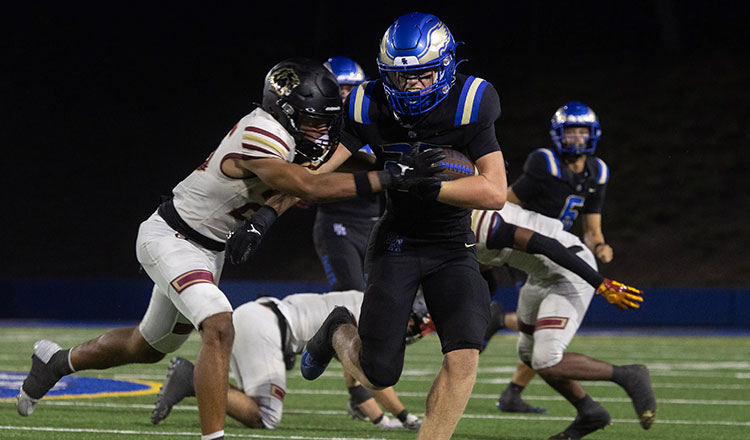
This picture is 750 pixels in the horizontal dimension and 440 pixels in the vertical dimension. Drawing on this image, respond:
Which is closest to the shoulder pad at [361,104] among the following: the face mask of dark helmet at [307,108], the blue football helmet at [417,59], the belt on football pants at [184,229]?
the blue football helmet at [417,59]

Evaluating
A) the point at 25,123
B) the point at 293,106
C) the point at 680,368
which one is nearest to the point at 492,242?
the point at 293,106

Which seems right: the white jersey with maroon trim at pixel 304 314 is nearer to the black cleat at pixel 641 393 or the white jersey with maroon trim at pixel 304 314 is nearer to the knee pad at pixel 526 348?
the knee pad at pixel 526 348

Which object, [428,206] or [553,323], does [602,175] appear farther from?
[428,206]

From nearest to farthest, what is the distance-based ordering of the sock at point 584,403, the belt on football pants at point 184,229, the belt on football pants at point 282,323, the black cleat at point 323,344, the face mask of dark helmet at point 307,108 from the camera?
the face mask of dark helmet at point 307,108 < the belt on football pants at point 184,229 < the black cleat at point 323,344 < the sock at point 584,403 < the belt on football pants at point 282,323

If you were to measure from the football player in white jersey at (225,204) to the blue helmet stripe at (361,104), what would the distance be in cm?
20

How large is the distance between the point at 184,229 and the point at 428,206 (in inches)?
44.1

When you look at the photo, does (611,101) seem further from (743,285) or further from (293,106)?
(293,106)

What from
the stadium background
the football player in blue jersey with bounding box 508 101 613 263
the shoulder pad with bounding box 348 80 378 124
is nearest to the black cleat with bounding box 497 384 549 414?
the football player in blue jersey with bounding box 508 101 613 263

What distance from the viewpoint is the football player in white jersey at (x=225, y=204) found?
4.64m

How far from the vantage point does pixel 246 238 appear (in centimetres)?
470

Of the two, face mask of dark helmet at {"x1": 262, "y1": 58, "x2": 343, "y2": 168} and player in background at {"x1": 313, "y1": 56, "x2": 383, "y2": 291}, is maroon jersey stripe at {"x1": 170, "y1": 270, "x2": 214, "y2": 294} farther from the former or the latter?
player in background at {"x1": 313, "y1": 56, "x2": 383, "y2": 291}

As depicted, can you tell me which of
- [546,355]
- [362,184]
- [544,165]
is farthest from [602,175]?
[362,184]

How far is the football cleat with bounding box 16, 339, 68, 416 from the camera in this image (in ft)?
18.8

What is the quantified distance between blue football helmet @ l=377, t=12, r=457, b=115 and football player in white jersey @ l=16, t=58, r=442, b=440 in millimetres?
374
